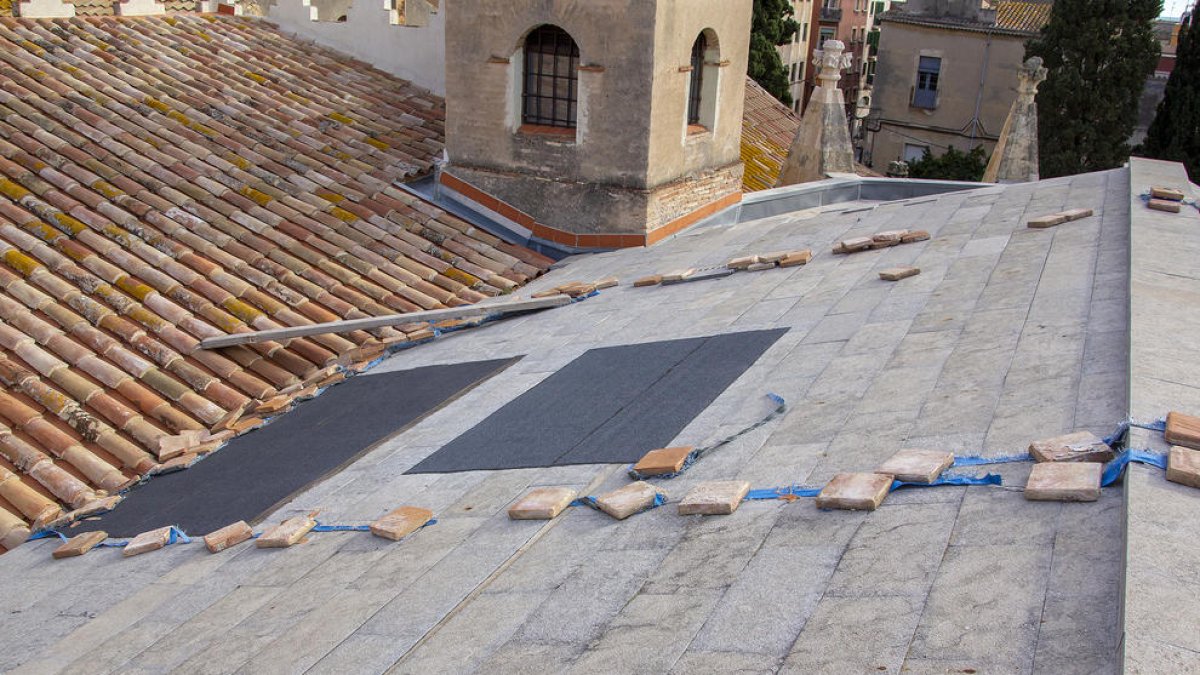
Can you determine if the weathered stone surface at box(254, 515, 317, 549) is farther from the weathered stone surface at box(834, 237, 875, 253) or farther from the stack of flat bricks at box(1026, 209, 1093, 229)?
the stack of flat bricks at box(1026, 209, 1093, 229)

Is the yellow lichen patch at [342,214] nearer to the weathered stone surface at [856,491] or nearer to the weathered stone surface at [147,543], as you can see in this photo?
the weathered stone surface at [147,543]

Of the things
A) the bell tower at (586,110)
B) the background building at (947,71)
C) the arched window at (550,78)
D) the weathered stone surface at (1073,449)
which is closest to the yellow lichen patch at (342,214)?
the bell tower at (586,110)

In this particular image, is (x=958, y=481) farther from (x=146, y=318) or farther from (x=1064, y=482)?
(x=146, y=318)

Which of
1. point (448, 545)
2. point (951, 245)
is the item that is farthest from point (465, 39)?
point (448, 545)

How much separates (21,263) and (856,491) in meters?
7.52

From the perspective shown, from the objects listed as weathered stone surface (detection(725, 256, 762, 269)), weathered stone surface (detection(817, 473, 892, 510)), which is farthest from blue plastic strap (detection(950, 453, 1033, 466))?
weathered stone surface (detection(725, 256, 762, 269))

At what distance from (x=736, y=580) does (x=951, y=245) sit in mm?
5229

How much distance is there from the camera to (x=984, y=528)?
3.68 m

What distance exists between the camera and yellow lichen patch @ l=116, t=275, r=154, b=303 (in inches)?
349

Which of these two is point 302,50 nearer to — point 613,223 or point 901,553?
point 613,223

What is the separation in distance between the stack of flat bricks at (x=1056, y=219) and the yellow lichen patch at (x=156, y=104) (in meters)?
9.39

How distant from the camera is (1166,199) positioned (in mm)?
8391

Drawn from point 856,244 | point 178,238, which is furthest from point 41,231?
point 856,244

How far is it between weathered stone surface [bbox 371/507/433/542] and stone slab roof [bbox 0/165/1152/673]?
8 centimetres
